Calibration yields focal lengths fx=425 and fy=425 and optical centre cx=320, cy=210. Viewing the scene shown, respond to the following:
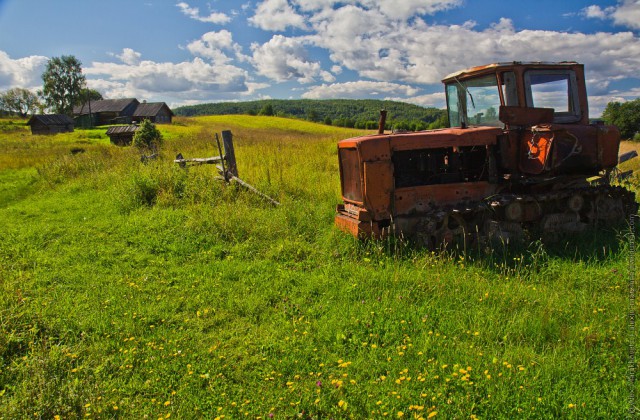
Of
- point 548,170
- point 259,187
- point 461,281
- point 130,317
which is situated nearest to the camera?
point 130,317

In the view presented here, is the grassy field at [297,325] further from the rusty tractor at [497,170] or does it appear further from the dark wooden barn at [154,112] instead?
the dark wooden barn at [154,112]

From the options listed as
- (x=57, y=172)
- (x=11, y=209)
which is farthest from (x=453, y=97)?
(x=57, y=172)

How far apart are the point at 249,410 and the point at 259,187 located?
697 cm

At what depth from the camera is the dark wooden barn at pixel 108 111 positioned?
2547 inches

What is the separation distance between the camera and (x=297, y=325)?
4.34 meters

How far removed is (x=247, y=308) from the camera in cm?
476

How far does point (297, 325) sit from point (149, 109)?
66.2 m

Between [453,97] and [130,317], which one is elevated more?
[453,97]

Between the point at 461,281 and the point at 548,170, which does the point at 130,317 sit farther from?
the point at 548,170

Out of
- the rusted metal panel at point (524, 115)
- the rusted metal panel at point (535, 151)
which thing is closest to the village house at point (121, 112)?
the rusted metal panel at point (524, 115)

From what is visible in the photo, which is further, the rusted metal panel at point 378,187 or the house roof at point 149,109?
the house roof at point 149,109

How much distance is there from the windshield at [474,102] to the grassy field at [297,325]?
2253mm

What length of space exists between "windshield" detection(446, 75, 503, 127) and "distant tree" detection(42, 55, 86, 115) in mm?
77819

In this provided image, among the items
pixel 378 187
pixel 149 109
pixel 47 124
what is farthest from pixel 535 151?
pixel 149 109
